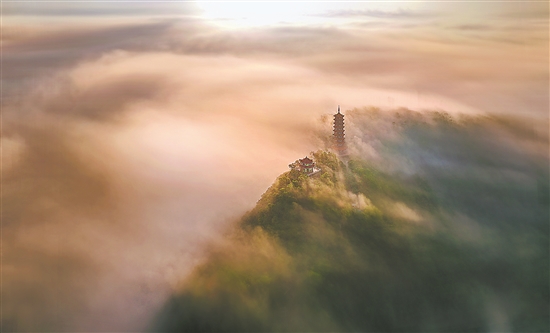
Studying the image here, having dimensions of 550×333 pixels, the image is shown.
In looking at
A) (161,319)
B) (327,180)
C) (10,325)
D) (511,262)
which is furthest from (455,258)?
(10,325)

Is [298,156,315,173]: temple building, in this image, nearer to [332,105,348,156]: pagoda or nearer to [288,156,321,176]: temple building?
[288,156,321,176]: temple building

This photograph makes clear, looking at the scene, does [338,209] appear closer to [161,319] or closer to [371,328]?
[371,328]

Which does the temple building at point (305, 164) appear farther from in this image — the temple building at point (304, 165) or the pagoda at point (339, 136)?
the pagoda at point (339, 136)

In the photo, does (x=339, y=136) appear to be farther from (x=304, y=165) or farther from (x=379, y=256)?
(x=379, y=256)

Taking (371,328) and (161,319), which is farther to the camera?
(371,328)

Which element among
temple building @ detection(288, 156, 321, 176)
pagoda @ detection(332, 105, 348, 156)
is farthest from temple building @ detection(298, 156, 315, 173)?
pagoda @ detection(332, 105, 348, 156)

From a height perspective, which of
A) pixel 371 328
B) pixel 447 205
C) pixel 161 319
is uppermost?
pixel 447 205

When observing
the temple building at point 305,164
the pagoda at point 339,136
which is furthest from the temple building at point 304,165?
the pagoda at point 339,136
